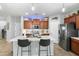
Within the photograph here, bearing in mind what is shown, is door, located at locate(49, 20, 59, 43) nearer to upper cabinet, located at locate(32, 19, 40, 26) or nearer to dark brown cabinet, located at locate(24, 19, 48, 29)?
dark brown cabinet, located at locate(24, 19, 48, 29)

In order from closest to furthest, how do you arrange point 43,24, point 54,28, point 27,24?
point 54,28 < point 27,24 < point 43,24

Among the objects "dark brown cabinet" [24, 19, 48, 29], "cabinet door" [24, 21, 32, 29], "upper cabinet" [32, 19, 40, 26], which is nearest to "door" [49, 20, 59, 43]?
"dark brown cabinet" [24, 19, 48, 29]

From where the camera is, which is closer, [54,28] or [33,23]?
[54,28]

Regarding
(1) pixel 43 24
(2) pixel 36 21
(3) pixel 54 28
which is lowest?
(3) pixel 54 28

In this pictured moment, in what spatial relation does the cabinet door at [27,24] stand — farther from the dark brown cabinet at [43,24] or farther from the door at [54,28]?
the door at [54,28]

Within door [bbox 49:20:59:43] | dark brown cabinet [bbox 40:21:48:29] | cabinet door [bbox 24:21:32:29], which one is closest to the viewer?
door [bbox 49:20:59:43]

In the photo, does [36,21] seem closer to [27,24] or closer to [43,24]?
[43,24]

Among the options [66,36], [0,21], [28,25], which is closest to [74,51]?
[66,36]

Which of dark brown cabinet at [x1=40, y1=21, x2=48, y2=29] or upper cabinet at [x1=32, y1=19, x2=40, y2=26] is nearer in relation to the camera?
upper cabinet at [x1=32, y1=19, x2=40, y2=26]

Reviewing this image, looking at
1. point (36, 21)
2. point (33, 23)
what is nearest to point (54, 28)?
point (36, 21)

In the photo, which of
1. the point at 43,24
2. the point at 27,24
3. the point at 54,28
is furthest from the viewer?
the point at 43,24

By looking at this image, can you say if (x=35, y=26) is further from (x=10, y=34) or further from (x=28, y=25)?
(x=10, y=34)

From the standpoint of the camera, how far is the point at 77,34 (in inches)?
289

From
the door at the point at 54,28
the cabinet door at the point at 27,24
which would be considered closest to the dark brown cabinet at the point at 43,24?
the door at the point at 54,28
